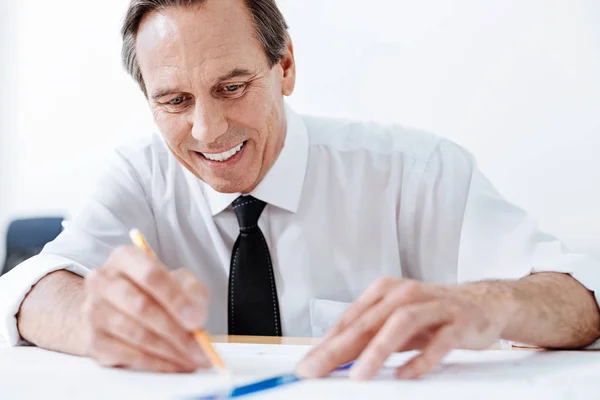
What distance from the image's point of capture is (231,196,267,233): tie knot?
4.70ft

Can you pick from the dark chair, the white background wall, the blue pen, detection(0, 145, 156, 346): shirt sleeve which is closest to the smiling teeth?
detection(0, 145, 156, 346): shirt sleeve

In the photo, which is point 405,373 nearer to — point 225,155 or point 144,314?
point 144,314

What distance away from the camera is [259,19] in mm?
1379

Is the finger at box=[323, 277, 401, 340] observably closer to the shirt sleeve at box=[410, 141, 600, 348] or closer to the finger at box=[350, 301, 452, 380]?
the finger at box=[350, 301, 452, 380]

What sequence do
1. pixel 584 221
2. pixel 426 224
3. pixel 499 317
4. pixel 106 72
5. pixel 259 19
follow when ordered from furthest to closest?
pixel 106 72 < pixel 584 221 < pixel 426 224 < pixel 259 19 < pixel 499 317

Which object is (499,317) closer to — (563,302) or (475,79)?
(563,302)

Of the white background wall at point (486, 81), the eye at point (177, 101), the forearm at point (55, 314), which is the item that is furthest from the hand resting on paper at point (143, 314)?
the white background wall at point (486, 81)

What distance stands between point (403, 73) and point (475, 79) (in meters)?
0.29

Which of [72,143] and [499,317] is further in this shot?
[72,143]

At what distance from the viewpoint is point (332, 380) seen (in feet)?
2.61

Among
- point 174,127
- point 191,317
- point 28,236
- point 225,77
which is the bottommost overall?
point 28,236

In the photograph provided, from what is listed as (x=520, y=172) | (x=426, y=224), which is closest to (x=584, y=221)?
(x=520, y=172)

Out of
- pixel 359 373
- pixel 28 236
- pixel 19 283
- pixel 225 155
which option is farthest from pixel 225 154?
pixel 28 236

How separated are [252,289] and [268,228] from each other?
0.17m
